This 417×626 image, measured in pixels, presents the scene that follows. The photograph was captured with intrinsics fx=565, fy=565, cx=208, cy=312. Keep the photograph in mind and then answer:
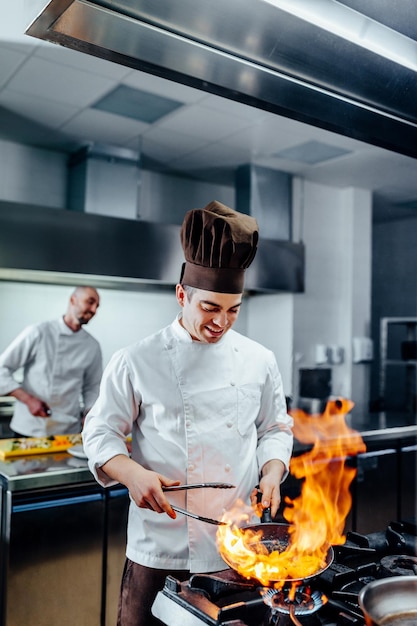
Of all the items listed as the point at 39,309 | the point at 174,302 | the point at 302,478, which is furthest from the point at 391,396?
the point at 39,309

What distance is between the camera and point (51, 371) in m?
3.76

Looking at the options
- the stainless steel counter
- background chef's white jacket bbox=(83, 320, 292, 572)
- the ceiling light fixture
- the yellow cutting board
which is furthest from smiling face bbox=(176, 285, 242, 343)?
the yellow cutting board

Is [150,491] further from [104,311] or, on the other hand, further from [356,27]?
[104,311]

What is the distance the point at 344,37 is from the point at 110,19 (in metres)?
0.43

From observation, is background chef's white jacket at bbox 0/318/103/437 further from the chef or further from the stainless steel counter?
the chef

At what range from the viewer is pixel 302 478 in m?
3.40

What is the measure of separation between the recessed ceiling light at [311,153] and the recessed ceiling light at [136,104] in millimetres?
1148

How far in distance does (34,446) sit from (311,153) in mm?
3044

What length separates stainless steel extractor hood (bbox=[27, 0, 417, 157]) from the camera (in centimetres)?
96

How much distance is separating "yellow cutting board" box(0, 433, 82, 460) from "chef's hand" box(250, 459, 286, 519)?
1.40 meters

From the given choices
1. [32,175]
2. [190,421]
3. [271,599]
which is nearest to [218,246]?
[190,421]

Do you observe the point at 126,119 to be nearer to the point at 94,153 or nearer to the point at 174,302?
the point at 94,153

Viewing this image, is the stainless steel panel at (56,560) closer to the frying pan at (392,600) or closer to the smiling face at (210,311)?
the smiling face at (210,311)

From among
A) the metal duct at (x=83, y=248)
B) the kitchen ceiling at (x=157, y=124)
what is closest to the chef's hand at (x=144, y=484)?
the kitchen ceiling at (x=157, y=124)
